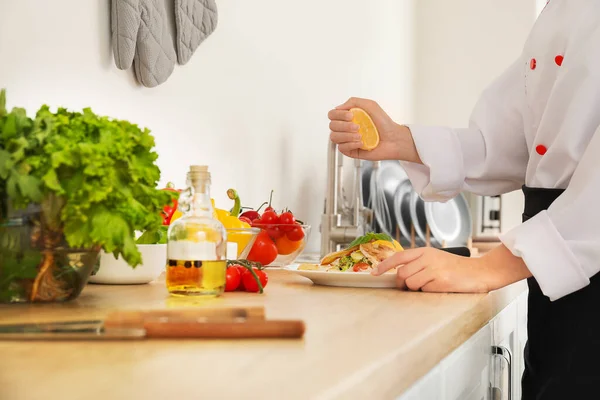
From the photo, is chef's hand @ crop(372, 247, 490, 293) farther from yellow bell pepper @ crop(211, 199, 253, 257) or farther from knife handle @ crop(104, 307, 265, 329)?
knife handle @ crop(104, 307, 265, 329)

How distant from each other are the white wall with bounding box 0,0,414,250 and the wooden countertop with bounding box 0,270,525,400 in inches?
17.3

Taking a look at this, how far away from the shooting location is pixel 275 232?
5.16 ft

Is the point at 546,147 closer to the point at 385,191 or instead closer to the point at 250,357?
the point at 250,357

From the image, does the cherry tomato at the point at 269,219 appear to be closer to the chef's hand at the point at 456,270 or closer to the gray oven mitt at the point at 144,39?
the gray oven mitt at the point at 144,39

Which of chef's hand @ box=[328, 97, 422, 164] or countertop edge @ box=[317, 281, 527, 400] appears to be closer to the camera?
countertop edge @ box=[317, 281, 527, 400]

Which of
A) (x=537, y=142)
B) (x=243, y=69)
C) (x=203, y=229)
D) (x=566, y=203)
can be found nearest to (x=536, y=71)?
(x=537, y=142)

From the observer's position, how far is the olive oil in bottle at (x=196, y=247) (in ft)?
2.96

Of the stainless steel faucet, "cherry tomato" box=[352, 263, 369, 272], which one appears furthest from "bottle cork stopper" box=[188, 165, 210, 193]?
the stainless steel faucet

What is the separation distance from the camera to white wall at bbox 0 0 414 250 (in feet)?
3.83

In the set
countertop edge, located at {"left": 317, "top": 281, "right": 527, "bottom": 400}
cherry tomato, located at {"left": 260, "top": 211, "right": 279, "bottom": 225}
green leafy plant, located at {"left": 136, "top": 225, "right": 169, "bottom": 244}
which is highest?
cherry tomato, located at {"left": 260, "top": 211, "right": 279, "bottom": 225}

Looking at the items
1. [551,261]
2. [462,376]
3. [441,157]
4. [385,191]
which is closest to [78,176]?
[462,376]

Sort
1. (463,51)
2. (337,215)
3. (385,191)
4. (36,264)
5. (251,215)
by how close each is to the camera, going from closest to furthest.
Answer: (36,264), (251,215), (337,215), (385,191), (463,51)

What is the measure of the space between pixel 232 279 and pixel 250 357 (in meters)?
0.52

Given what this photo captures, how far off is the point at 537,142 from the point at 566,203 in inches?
7.9
